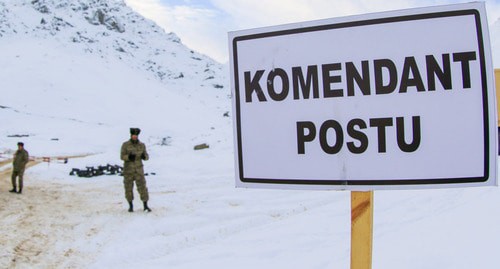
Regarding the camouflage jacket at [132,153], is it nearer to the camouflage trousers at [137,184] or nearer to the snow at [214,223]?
the camouflage trousers at [137,184]

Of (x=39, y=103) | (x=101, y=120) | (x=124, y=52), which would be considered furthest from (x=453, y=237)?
(x=124, y=52)

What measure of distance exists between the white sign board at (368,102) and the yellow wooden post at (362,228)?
98 mm

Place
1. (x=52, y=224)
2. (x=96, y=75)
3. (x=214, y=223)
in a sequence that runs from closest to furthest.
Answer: (x=214, y=223) → (x=52, y=224) → (x=96, y=75)

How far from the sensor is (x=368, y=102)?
4.65 feet

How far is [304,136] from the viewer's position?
1.49m

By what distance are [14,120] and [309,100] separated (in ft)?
131

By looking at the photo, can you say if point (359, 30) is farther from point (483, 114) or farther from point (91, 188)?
point (91, 188)

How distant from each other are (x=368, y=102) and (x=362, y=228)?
1.52ft

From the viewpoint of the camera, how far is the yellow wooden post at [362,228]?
1502mm

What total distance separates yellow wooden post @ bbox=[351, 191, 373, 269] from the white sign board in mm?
98

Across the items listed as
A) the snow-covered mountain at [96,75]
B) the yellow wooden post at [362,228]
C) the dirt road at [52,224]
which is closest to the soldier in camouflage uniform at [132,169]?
the dirt road at [52,224]

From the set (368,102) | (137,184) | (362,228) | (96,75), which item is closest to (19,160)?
(137,184)

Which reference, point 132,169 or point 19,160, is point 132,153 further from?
point 19,160

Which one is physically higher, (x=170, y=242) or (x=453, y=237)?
(x=453, y=237)
